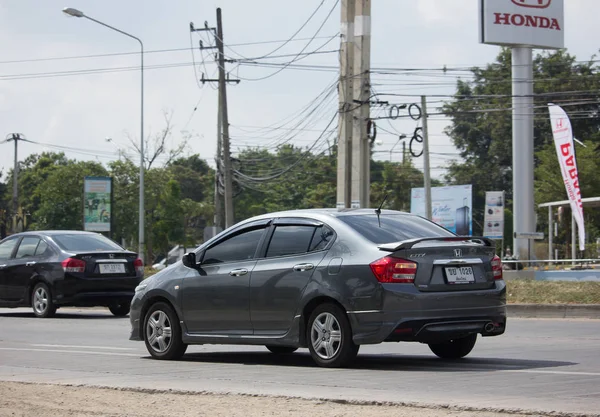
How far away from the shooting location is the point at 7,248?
19844 mm

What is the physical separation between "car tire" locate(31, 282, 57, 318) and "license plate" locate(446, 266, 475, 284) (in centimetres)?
1070

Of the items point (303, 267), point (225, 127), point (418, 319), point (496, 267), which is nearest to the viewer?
point (418, 319)

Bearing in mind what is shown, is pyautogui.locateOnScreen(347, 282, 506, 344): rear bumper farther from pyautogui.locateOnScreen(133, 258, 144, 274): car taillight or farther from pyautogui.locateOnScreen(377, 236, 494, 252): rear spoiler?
pyautogui.locateOnScreen(133, 258, 144, 274): car taillight

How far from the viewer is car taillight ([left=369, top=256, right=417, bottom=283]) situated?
31.2ft

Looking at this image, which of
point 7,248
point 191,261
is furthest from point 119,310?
point 191,261

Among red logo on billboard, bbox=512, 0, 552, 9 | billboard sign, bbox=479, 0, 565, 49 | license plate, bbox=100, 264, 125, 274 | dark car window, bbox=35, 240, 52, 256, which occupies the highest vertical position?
red logo on billboard, bbox=512, 0, 552, 9

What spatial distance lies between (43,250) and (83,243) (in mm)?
726

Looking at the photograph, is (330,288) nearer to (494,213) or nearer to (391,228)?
(391,228)

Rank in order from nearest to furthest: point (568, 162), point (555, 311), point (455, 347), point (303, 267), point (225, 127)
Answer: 1. point (303, 267)
2. point (455, 347)
3. point (555, 311)
4. point (568, 162)
5. point (225, 127)

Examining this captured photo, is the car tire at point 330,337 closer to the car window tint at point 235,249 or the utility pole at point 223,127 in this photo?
the car window tint at point 235,249

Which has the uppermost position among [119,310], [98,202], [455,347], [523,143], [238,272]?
[523,143]

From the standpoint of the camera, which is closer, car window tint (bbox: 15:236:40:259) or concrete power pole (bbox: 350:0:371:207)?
car window tint (bbox: 15:236:40:259)

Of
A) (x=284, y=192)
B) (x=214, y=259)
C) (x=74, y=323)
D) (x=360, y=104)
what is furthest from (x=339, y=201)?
(x=284, y=192)

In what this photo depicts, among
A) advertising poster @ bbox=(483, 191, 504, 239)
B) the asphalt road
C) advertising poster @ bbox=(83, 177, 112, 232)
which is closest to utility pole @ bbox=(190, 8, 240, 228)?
advertising poster @ bbox=(83, 177, 112, 232)
